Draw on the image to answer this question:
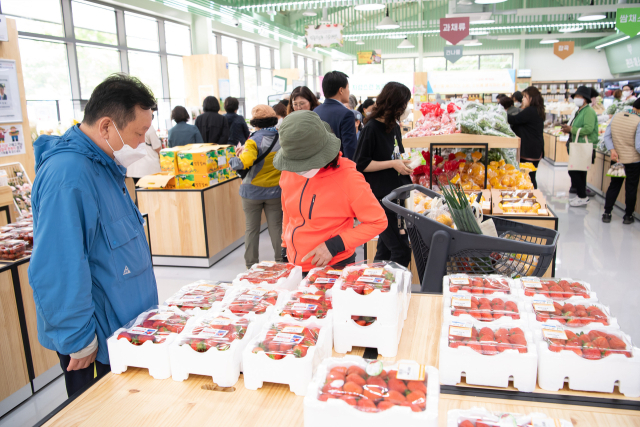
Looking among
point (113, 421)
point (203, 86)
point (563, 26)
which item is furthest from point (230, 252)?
point (563, 26)

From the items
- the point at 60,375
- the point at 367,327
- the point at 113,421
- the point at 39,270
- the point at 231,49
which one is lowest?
the point at 60,375

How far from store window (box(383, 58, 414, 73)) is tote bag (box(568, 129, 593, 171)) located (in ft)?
57.4

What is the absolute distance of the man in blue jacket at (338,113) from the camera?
13.9ft

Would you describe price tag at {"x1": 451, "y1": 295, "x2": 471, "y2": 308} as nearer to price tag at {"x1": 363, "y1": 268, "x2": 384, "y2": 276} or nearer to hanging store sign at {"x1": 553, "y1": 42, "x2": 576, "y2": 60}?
price tag at {"x1": 363, "y1": 268, "x2": 384, "y2": 276}

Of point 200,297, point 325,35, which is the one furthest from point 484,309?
point 325,35

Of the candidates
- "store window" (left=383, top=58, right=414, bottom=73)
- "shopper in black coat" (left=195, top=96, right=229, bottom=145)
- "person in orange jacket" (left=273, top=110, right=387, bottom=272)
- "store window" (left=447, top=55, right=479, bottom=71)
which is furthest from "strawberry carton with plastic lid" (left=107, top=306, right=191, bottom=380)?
"store window" (left=383, top=58, right=414, bottom=73)

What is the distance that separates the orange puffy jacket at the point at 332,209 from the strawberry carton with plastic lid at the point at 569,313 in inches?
31.5

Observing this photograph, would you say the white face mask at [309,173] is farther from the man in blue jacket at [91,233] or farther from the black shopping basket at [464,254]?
the man in blue jacket at [91,233]

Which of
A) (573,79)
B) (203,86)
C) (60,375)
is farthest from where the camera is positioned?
(573,79)

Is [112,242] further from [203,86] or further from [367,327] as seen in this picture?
[203,86]

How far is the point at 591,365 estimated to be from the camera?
4.28 ft

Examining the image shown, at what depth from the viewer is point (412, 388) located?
110 cm

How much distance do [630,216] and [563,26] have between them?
1282 centimetres

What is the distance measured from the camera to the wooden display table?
16.5 feet
